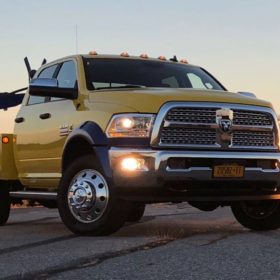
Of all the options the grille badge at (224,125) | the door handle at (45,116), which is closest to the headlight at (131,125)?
the grille badge at (224,125)

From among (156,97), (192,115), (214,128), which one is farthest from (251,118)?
(156,97)

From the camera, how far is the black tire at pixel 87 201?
6.40 meters

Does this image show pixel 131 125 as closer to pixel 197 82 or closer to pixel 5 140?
pixel 197 82

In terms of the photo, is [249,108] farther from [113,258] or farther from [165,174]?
[113,258]

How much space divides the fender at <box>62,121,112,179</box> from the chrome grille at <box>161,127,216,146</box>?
1.93 feet

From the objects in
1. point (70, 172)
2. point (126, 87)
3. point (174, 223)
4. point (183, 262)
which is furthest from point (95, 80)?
point (183, 262)

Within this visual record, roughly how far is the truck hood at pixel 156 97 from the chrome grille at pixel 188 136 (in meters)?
0.26

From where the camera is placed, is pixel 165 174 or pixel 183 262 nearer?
pixel 183 262

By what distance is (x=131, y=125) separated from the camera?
646cm

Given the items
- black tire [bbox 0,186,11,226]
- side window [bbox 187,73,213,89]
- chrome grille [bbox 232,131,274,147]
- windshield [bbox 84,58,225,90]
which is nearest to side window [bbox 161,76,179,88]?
windshield [bbox 84,58,225,90]

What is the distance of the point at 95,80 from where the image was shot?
24.5 ft

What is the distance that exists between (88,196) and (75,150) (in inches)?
29.8

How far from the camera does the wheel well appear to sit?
688cm

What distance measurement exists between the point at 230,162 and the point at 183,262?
6.31 feet
